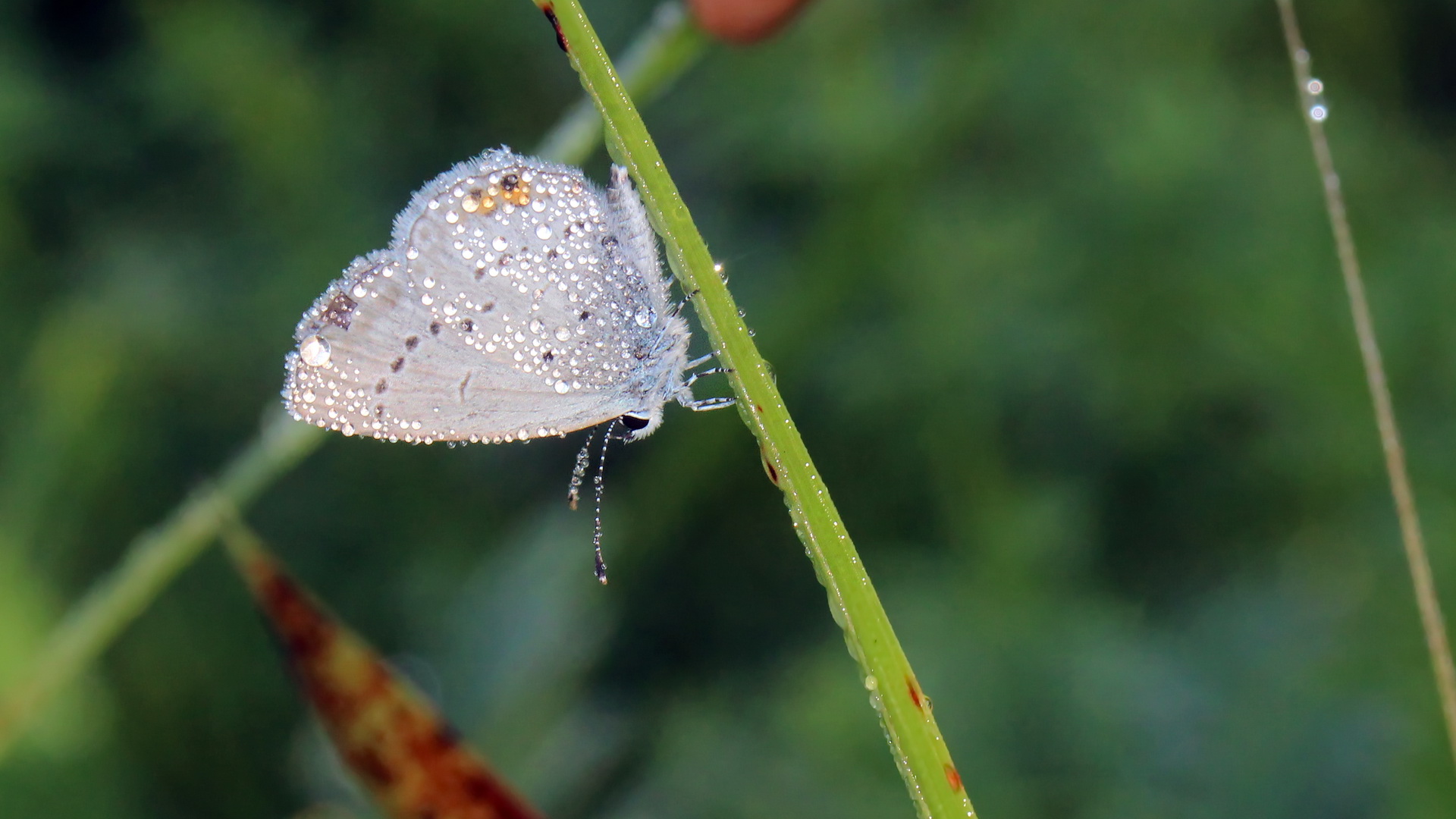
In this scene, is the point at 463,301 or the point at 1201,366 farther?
the point at 1201,366

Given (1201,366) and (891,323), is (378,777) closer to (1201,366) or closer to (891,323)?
(891,323)

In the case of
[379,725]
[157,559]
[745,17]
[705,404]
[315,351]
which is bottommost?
[379,725]

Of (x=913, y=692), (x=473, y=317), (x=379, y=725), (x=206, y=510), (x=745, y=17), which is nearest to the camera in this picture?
(x=913, y=692)

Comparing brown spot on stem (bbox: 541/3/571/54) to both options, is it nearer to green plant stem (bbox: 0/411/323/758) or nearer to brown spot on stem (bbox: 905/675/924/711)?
brown spot on stem (bbox: 905/675/924/711)

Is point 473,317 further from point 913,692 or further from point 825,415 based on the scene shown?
point 825,415

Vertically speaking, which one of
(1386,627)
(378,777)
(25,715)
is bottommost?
(1386,627)

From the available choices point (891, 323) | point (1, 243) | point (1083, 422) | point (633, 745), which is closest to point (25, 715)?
point (633, 745)

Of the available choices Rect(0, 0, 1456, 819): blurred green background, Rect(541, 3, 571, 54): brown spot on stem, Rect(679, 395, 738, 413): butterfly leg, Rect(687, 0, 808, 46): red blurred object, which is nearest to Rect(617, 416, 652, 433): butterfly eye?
Rect(679, 395, 738, 413): butterfly leg

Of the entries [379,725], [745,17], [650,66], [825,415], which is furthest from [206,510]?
[825,415]
